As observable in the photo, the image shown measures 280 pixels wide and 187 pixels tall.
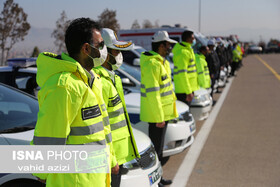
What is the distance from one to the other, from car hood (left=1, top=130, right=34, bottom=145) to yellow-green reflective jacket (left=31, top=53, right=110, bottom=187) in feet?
2.81

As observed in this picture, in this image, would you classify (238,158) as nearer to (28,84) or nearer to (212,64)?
(28,84)

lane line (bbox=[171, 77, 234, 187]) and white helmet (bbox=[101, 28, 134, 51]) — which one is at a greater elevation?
white helmet (bbox=[101, 28, 134, 51])

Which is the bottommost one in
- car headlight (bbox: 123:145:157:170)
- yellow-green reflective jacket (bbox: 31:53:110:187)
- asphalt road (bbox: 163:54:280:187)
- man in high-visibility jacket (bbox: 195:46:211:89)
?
asphalt road (bbox: 163:54:280:187)

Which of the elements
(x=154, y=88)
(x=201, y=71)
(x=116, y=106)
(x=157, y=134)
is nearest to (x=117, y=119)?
(x=116, y=106)

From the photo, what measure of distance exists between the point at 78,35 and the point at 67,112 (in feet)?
1.58

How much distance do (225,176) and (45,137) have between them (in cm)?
339

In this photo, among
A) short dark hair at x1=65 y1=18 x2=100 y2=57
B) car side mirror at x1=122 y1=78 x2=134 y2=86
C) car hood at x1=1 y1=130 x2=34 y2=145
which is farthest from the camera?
car side mirror at x1=122 y1=78 x2=134 y2=86

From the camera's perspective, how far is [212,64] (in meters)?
9.73

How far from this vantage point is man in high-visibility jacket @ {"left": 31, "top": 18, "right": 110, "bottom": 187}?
182cm

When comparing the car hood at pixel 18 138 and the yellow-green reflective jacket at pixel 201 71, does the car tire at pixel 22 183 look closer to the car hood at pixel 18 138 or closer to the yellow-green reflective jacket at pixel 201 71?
the car hood at pixel 18 138

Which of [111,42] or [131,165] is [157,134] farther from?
[111,42]

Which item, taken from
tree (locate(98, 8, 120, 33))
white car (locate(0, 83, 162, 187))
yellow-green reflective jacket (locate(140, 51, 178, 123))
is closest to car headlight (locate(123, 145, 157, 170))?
white car (locate(0, 83, 162, 187))

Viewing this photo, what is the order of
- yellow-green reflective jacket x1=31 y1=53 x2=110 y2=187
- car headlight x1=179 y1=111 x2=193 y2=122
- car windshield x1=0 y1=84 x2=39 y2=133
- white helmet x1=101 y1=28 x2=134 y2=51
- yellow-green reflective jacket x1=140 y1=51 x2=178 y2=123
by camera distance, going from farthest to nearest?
car headlight x1=179 y1=111 x2=193 y2=122 → yellow-green reflective jacket x1=140 y1=51 x2=178 y2=123 → car windshield x1=0 y1=84 x2=39 y2=133 → white helmet x1=101 y1=28 x2=134 y2=51 → yellow-green reflective jacket x1=31 y1=53 x2=110 y2=187

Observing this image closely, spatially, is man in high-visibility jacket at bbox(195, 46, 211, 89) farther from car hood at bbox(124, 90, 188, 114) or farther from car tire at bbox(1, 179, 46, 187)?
car tire at bbox(1, 179, 46, 187)
